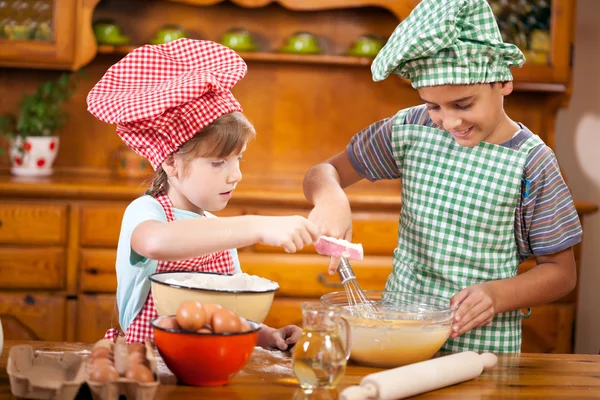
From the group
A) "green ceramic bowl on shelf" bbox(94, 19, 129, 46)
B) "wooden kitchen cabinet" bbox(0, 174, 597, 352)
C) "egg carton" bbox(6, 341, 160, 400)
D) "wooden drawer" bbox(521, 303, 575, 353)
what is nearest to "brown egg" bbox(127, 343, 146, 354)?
"egg carton" bbox(6, 341, 160, 400)

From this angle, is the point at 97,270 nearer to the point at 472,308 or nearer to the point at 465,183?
the point at 465,183

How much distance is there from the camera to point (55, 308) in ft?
9.10

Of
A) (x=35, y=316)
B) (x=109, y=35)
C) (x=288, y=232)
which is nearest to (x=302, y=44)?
(x=109, y=35)

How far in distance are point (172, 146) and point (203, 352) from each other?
481 millimetres

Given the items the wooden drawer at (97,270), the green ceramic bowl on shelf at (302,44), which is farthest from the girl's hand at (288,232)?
the green ceramic bowl on shelf at (302,44)

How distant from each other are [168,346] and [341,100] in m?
2.49

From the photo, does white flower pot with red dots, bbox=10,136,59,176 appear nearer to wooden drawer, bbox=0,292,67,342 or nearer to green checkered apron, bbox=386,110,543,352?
wooden drawer, bbox=0,292,67,342

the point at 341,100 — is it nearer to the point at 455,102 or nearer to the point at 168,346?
the point at 455,102

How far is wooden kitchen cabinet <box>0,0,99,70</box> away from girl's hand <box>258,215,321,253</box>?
2087 mm

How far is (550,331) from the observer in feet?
9.59

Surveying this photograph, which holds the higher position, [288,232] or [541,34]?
[541,34]

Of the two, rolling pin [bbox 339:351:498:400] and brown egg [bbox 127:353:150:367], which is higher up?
brown egg [bbox 127:353:150:367]

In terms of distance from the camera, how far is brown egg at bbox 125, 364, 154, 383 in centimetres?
91

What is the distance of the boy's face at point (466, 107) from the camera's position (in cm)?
134
